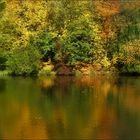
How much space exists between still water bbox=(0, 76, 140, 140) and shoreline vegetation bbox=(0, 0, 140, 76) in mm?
6933

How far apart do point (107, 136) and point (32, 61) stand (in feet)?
104

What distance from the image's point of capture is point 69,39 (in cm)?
5553

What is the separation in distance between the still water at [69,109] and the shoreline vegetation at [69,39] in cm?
693

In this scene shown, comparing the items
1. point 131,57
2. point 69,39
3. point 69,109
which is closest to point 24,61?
point 69,39

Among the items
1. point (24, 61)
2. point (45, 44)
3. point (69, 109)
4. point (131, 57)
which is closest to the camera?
point (69, 109)

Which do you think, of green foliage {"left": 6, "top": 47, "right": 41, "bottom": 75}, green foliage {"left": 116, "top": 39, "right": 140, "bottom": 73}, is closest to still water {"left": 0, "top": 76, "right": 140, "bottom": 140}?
green foliage {"left": 6, "top": 47, "right": 41, "bottom": 75}

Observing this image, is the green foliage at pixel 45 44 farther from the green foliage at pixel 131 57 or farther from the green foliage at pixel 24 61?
the green foliage at pixel 131 57

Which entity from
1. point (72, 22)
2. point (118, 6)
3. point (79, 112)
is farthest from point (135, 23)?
point (79, 112)

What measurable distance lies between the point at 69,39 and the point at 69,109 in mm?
26152

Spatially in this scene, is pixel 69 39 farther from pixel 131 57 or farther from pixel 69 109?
pixel 69 109

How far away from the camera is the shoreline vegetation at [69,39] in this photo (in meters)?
54.0

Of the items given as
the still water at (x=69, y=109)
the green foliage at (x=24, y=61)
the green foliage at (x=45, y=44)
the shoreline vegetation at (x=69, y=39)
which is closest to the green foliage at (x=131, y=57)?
the shoreline vegetation at (x=69, y=39)

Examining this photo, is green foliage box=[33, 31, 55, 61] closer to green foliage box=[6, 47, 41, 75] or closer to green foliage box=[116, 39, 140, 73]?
green foliage box=[6, 47, 41, 75]

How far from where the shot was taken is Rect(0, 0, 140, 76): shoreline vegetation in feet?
177
